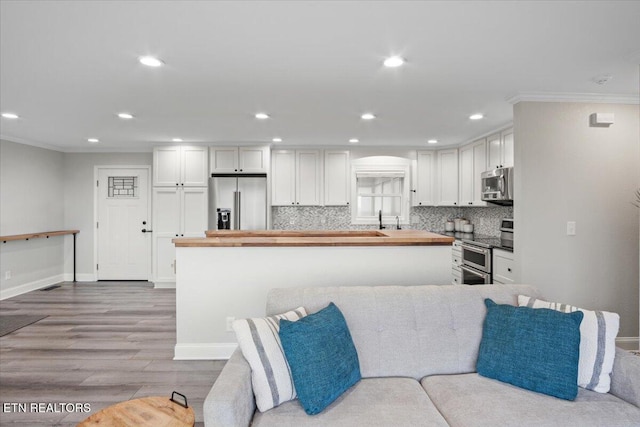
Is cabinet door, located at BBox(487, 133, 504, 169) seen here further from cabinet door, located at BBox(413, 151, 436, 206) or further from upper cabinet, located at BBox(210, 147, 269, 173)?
upper cabinet, located at BBox(210, 147, 269, 173)

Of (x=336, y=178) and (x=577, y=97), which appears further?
(x=336, y=178)

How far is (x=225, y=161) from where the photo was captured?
5.65 metres

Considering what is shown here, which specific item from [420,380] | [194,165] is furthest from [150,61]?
[194,165]

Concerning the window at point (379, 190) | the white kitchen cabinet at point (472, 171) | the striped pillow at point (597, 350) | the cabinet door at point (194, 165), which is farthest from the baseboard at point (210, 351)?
the white kitchen cabinet at point (472, 171)

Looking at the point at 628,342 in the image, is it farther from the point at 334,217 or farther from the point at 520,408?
the point at 334,217

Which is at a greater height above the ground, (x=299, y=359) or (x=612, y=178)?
(x=612, y=178)

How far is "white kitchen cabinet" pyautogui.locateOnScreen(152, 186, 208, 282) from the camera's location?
569 cm

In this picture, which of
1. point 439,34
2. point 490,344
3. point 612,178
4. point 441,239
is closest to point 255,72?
point 439,34

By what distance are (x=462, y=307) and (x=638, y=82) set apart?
2.50 meters

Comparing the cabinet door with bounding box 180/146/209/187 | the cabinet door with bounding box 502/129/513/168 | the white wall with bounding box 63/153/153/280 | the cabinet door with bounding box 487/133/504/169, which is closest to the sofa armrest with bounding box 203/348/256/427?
the cabinet door with bounding box 502/129/513/168

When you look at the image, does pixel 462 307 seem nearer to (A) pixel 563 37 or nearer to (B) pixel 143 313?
(A) pixel 563 37

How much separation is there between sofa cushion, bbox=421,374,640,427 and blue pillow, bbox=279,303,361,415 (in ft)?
1.48

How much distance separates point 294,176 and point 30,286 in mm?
4426

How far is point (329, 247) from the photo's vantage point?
289 cm
